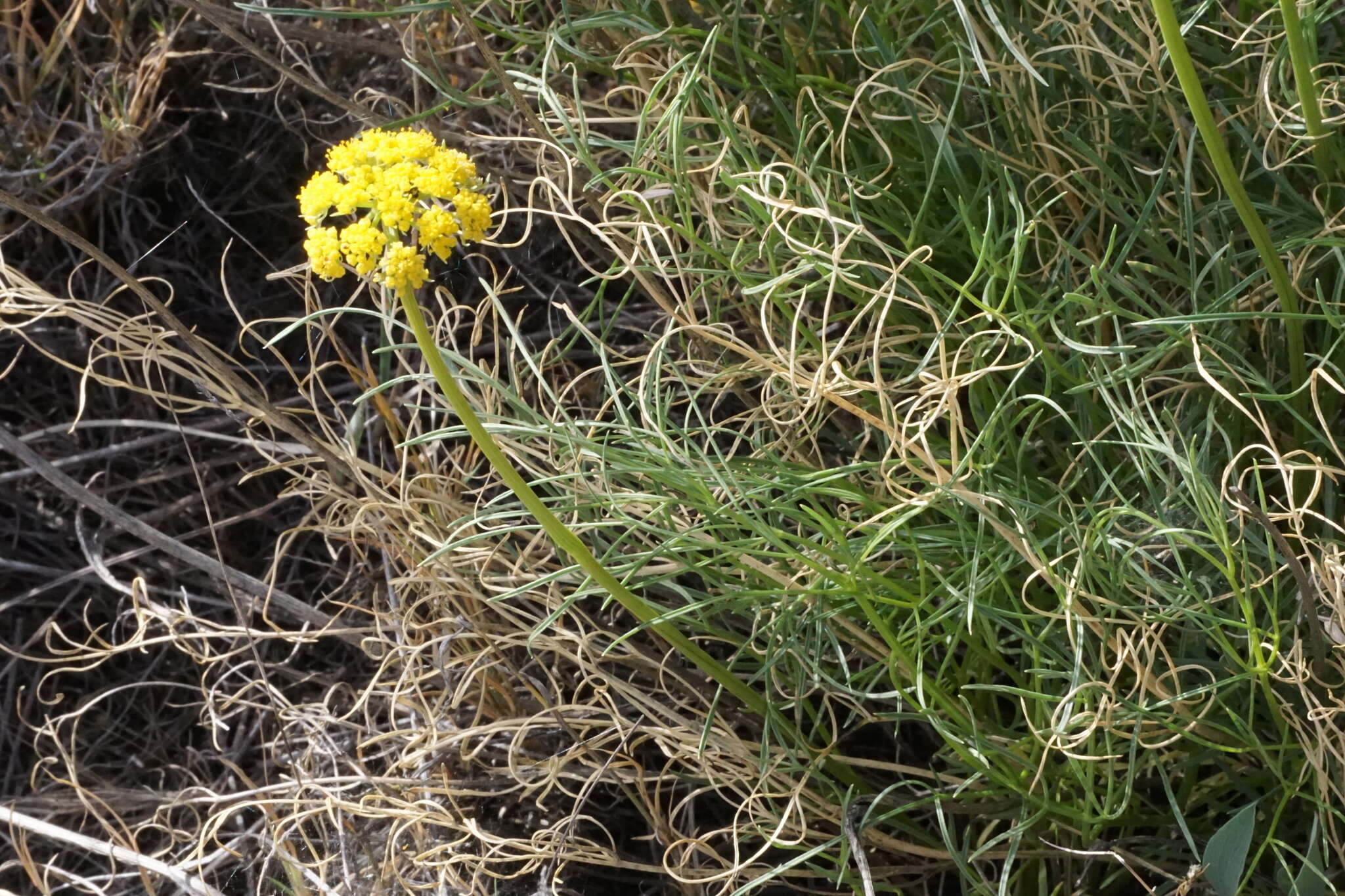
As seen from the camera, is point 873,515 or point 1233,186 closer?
point 1233,186

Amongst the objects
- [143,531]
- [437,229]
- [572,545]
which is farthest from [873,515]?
[143,531]

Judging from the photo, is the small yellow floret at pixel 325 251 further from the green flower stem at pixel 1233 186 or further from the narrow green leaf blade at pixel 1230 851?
the narrow green leaf blade at pixel 1230 851

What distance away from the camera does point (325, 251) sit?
0.55m

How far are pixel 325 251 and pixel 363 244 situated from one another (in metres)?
0.02

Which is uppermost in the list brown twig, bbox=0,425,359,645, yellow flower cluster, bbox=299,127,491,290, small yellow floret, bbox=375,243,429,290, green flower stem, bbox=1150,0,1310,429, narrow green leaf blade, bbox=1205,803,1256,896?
yellow flower cluster, bbox=299,127,491,290

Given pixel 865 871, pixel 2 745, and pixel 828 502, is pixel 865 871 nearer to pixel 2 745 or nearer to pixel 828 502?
pixel 828 502

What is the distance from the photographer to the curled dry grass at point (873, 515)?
71cm

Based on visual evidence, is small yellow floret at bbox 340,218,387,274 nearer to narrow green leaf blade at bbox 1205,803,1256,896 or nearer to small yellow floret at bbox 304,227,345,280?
small yellow floret at bbox 304,227,345,280

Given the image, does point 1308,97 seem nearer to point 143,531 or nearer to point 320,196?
point 320,196

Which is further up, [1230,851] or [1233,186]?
[1233,186]

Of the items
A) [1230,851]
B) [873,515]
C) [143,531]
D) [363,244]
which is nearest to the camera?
[363,244]

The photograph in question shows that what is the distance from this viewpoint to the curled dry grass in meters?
0.71

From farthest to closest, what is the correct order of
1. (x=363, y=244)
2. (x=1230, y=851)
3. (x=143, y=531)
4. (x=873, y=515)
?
(x=143, y=531) → (x=873, y=515) → (x=1230, y=851) → (x=363, y=244)

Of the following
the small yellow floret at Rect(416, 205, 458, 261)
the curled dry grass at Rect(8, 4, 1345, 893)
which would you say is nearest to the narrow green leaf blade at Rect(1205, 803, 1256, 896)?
the curled dry grass at Rect(8, 4, 1345, 893)
